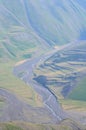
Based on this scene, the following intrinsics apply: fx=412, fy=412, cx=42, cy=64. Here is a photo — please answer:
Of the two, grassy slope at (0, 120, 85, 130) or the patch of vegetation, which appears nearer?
the patch of vegetation

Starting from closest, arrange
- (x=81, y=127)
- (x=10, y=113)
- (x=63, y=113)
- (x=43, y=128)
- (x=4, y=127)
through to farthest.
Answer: (x=4, y=127)
(x=43, y=128)
(x=81, y=127)
(x=10, y=113)
(x=63, y=113)

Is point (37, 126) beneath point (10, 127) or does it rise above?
beneath

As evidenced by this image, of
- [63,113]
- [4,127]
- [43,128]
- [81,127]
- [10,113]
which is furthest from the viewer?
[63,113]

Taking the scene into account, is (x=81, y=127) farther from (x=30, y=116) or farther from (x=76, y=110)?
(x=76, y=110)

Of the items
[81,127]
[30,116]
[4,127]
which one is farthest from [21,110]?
[4,127]

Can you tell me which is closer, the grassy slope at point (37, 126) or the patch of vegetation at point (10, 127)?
the patch of vegetation at point (10, 127)

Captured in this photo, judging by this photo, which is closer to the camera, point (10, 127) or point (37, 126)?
A: point (10, 127)

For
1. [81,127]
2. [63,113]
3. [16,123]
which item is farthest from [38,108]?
[16,123]

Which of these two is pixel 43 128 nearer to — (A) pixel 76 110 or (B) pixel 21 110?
(B) pixel 21 110

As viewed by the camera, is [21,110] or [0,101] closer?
[21,110]
